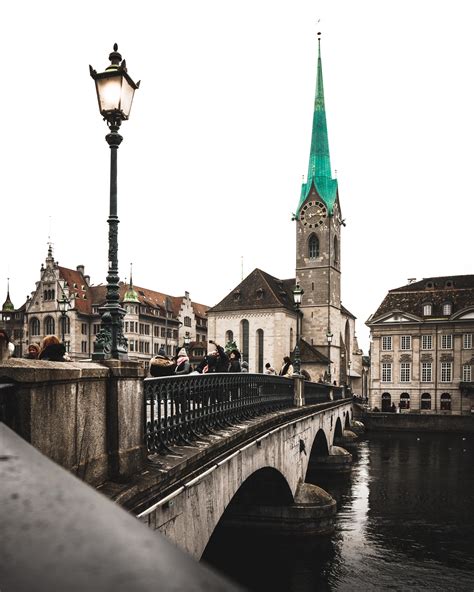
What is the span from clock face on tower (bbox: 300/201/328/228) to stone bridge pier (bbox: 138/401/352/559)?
3911 centimetres

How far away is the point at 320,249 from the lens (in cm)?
6744

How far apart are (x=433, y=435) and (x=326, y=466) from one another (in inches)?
904

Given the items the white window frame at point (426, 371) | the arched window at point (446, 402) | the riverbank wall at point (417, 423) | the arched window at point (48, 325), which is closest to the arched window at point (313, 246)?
the white window frame at point (426, 371)

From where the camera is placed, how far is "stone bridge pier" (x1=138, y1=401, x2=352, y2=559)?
724cm

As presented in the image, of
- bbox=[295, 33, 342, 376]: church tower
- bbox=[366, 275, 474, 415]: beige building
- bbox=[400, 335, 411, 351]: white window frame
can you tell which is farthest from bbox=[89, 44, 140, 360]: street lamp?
bbox=[400, 335, 411, 351]: white window frame

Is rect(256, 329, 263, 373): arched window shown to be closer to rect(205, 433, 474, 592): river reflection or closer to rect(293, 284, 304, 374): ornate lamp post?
rect(205, 433, 474, 592): river reflection

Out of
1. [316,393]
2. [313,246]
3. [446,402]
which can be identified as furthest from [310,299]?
[316,393]

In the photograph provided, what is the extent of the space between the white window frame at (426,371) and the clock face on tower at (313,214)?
59.4 ft

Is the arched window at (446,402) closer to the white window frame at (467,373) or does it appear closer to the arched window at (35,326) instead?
the white window frame at (467,373)

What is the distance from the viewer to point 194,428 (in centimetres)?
941

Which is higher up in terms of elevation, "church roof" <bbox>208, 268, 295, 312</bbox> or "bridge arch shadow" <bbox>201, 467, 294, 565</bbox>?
"church roof" <bbox>208, 268, 295, 312</bbox>

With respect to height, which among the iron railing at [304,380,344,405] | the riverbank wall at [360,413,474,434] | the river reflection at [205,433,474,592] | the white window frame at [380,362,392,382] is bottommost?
the riverbank wall at [360,413,474,434]

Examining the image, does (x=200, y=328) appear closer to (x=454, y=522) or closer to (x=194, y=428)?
(x=454, y=522)

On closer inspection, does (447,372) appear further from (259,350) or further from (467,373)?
(259,350)
